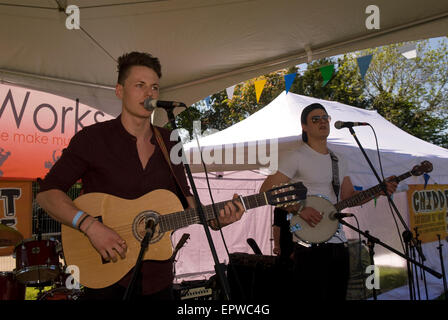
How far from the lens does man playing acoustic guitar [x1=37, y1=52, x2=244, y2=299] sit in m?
2.13

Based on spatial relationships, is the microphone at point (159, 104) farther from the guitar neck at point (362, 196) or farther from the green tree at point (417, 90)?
the green tree at point (417, 90)

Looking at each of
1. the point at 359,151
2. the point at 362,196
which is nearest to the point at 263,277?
the point at 362,196

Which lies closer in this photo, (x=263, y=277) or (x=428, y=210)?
(x=263, y=277)

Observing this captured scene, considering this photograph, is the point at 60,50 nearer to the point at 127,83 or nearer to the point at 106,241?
the point at 127,83

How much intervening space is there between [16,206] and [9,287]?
0.99 metres

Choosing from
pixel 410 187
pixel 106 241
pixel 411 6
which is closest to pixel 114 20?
pixel 106 241

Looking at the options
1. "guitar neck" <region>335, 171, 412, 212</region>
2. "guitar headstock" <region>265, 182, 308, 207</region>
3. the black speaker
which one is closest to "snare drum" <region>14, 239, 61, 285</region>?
the black speaker

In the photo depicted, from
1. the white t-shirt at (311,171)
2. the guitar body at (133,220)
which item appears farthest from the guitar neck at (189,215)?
the white t-shirt at (311,171)

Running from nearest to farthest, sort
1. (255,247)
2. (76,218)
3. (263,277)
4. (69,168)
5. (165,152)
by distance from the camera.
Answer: (76,218) < (69,168) < (165,152) < (263,277) < (255,247)

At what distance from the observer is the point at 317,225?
3334 millimetres

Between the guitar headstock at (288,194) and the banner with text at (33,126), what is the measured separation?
3583 millimetres

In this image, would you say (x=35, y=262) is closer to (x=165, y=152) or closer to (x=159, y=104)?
(x=165, y=152)

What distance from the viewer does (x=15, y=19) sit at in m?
3.46
